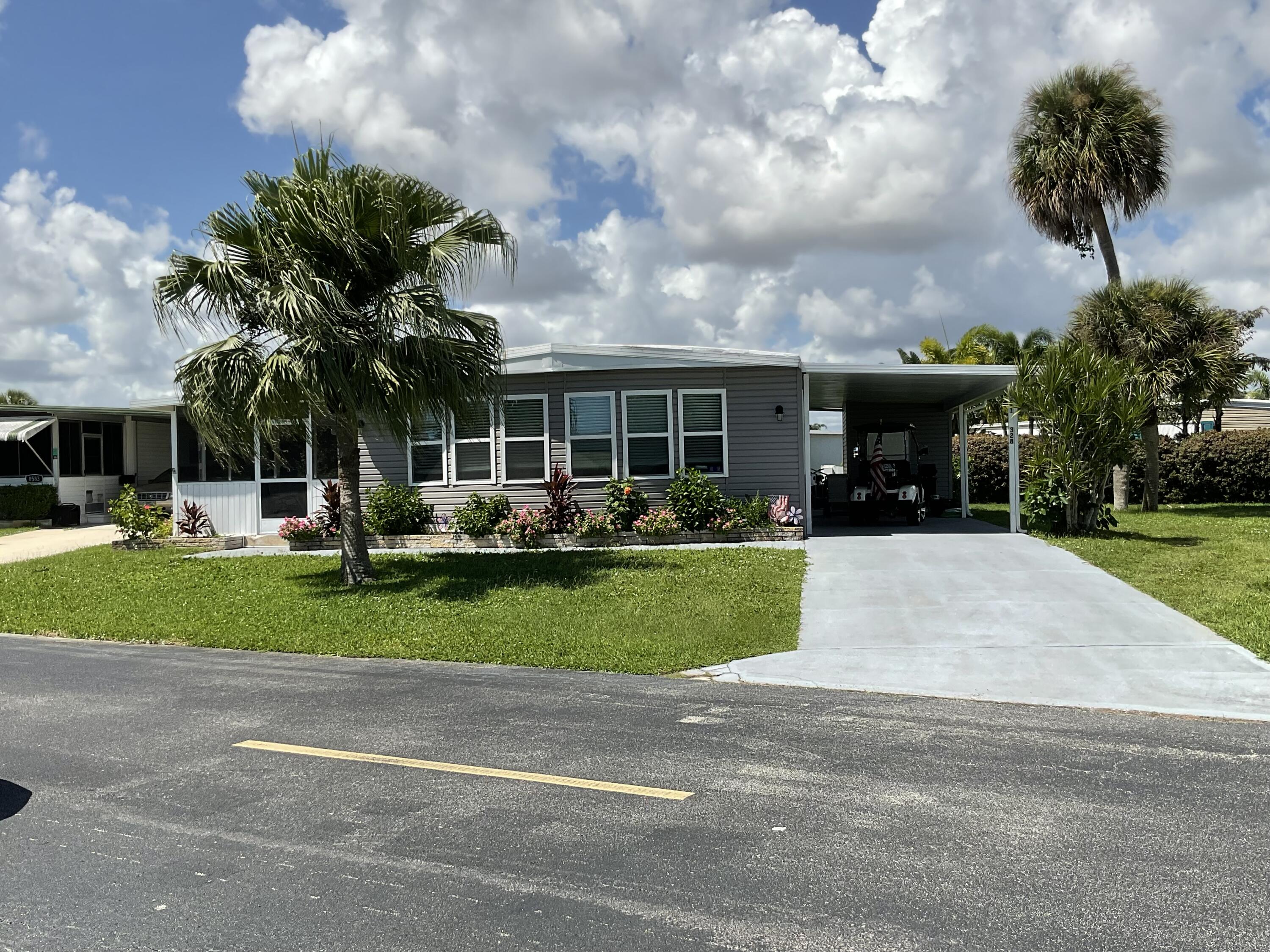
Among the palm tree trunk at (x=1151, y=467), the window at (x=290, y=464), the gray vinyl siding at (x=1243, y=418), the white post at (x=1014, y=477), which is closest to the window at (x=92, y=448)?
the window at (x=290, y=464)

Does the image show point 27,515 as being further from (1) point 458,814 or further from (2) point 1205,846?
(2) point 1205,846

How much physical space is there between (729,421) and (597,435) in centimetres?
236

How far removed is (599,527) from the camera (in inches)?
685

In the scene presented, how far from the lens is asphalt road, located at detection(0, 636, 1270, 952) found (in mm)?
3762

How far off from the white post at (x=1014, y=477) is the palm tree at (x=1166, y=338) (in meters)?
6.14

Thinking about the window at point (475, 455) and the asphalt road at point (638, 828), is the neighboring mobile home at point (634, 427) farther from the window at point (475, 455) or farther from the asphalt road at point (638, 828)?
the asphalt road at point (638, 828)

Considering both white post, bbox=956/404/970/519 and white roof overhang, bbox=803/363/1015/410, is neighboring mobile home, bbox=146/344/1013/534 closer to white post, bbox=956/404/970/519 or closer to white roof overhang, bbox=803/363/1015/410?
white roof overhang, bbox=803/363/1015/410

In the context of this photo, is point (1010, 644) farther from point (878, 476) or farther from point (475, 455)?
point (475, 455)

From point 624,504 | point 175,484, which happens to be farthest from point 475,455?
point 175,484

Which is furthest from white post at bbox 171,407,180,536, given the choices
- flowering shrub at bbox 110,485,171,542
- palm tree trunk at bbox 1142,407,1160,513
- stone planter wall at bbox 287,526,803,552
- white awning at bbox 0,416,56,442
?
palm tree trunk at bbox 1142,407,1160,513

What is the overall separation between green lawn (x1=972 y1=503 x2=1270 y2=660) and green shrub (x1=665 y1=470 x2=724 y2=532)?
17.9ft

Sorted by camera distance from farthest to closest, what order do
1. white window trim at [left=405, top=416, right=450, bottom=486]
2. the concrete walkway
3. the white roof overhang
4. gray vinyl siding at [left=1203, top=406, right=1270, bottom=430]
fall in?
gray vinyl siding at [left=1203, top=406, right=1270, bottom=430] → the concrete walkway → white window trim at [left=405, top=416, right=450, bottom=486] → the white roof overhang


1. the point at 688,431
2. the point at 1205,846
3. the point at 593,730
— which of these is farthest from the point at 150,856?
the point at 688,431

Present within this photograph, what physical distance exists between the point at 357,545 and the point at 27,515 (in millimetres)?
16548
